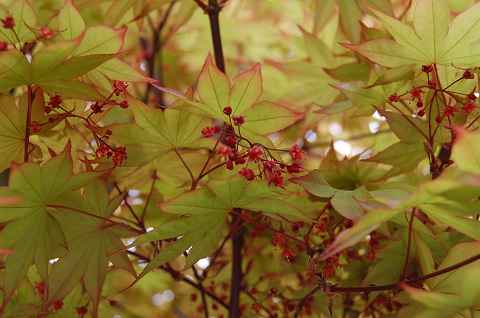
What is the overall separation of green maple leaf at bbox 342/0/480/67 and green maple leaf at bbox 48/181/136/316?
54 centimetres

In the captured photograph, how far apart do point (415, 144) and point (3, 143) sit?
804mm

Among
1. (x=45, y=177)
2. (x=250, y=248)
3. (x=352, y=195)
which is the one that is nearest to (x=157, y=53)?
(x=250, y=248)

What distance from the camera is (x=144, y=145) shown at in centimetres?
90

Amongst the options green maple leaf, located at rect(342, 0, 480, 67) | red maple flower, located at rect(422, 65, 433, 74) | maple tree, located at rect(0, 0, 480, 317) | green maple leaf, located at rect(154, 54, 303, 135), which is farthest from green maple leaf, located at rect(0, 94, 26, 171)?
red maple flower, located at rect(422, 65, 433, 74)

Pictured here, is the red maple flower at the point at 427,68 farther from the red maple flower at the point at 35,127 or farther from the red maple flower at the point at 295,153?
the red maple flower at the point at 35,127

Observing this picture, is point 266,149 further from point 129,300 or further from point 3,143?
point 129,300

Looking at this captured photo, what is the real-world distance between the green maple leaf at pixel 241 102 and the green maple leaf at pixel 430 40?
170mm

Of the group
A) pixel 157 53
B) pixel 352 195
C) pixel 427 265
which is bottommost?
pixel 427 265

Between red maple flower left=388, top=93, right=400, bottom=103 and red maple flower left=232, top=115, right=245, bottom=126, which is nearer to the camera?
red maple flower left=232, top=115, right=245, bottom=126

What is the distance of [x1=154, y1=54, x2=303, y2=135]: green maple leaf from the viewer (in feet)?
2.55

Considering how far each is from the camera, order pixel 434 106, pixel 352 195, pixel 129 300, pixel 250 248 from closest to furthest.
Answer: pixel 352 195 → pixel 434 106 → pixel 250 248 → pixel 129 300

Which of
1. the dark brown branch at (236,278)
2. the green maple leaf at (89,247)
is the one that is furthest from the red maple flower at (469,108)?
the green maple leaf at (89,247)

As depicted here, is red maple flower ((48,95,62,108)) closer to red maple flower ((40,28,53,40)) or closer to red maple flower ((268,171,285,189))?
red maple flower ((40,28,53,40))

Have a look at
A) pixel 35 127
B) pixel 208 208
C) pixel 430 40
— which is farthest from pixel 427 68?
pixel 35 127
